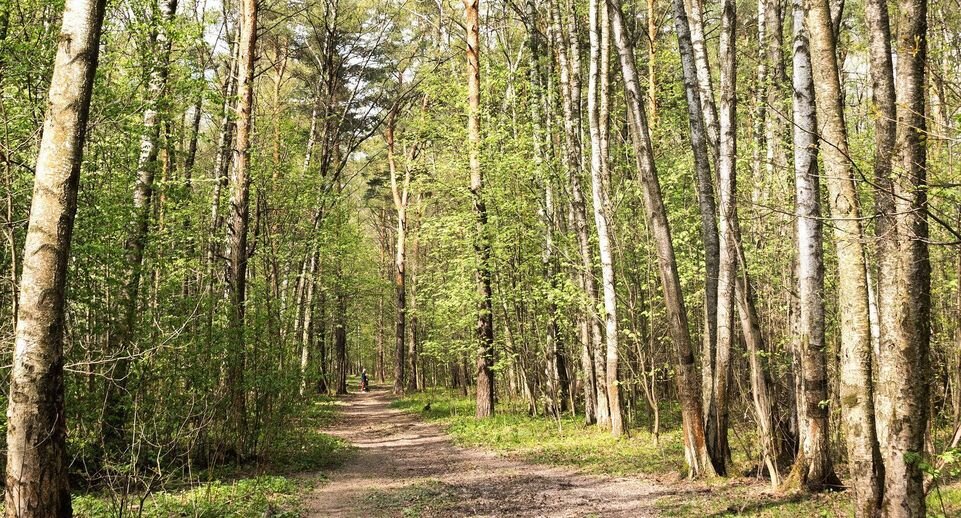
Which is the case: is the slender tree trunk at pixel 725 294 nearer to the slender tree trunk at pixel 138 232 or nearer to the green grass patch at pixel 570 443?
the green grass patch at pixel 570 443

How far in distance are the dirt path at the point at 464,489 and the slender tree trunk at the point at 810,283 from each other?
5.85ft

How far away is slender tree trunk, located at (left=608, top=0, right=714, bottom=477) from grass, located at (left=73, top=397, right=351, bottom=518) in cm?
477

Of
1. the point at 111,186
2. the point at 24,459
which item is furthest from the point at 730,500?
the point at 111,186

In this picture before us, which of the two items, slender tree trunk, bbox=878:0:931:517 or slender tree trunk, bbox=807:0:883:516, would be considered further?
slender tree trunk, bbox=807:0:883:516

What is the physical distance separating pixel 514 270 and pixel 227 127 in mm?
8126

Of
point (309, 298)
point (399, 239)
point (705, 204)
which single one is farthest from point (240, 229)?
point (399, 239)

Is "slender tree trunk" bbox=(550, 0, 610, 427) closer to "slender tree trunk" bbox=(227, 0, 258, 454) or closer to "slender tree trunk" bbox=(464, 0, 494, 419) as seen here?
"slender tree trunk" bbox=(464, 0, 494, 419)

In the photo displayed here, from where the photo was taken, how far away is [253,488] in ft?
27.2

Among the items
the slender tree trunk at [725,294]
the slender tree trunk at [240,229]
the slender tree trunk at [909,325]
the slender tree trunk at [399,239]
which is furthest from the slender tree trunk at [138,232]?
the slender tree trunk at [399,239]

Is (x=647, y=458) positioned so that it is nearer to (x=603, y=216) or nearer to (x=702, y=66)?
(x=603, y=216)

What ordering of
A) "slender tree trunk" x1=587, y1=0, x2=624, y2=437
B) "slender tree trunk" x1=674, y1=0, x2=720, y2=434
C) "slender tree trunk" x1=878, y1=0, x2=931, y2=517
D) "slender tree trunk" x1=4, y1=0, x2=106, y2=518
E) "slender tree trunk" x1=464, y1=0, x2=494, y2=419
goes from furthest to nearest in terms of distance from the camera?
1. "slender tree trunk" x1=464, y1=0, x2=494, y2=419
2. "slender tree trunk" x1=587, y1=0, x2=624, y2=437
3. "slender tree trunk" x1=674, y1=0, x2=720, y2=434
4. "slender tree trunk" x1=878, y1=0, x2=931, y2=517
5. "slender tree trunk" x1=4, y1=0, x2=106, y2=518

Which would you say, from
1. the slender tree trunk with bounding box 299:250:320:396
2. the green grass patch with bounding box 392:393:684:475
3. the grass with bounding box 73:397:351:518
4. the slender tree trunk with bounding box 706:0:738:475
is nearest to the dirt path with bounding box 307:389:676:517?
the grass with bounding box 73:397:351:518

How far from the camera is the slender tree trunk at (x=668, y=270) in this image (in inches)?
317

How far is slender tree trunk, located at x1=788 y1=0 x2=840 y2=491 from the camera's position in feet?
21.1
